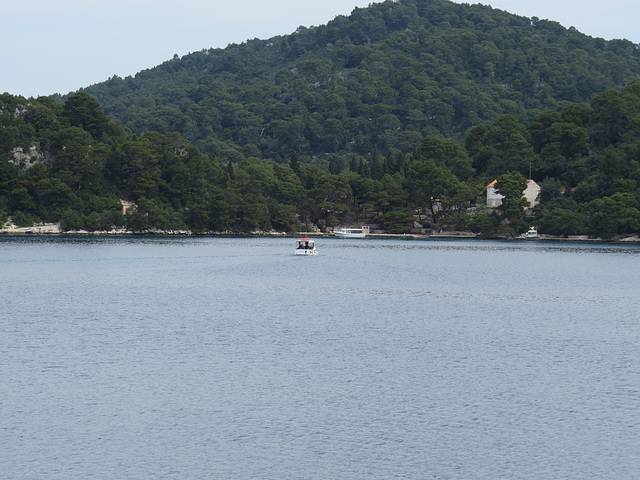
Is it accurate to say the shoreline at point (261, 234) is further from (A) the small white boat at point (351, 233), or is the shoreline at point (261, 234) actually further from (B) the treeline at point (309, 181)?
(A) the small white boat at point (351, 233)

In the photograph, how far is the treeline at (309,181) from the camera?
159750 millimetres

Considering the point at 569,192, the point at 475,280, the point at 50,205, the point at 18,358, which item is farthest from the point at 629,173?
the point at 18,358

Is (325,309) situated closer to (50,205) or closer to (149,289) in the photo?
(149,289)

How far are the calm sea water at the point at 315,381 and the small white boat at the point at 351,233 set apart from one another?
10256 centimetres

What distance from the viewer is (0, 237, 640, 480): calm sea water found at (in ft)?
82.7

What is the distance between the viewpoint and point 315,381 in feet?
116

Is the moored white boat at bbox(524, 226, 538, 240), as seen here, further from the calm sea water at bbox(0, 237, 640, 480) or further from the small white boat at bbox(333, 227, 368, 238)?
the calm sea water at bbox(0, 237, 640, 480)

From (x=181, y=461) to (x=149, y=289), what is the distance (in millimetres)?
48278

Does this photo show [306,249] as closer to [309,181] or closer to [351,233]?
[351,233]

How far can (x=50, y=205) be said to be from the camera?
16225 cm

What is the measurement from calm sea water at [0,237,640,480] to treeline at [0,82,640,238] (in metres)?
86.5

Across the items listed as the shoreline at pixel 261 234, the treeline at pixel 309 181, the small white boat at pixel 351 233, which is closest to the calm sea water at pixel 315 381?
the shoreline at pixel 261 234

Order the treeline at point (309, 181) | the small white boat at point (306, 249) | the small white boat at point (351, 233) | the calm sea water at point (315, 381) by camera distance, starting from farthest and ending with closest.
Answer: the small white boat at point (351, 233) → the treeline at point (309, 181) → the small white boat at point (306, 249) → the calm sea water at point (315, 381)

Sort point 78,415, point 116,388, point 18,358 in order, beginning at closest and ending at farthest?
point 78,415 → point 116,388 → point 18,358
